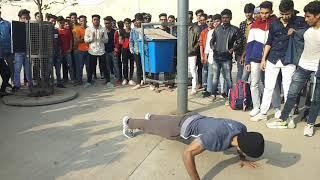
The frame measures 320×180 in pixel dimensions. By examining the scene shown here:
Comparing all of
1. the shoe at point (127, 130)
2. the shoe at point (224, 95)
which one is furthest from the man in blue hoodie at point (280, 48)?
the shoe at point (127, 130)

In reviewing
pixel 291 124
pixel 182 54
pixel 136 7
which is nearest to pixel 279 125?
pixel 291 124

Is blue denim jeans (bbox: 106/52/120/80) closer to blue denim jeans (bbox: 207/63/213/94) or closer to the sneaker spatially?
blue denim jeans (bbox: 207/63/213/94)

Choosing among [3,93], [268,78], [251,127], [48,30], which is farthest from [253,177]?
[3,93]

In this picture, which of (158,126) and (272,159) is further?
(158,126)

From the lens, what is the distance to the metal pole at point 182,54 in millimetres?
6051

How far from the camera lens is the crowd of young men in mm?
5715

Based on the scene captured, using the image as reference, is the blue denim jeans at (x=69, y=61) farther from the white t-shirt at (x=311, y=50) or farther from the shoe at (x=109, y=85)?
the white t-shirt at (x=311, y=50)

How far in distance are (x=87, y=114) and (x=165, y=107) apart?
1.44 m

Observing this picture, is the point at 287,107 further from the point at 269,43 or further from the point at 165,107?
the point at 165,107

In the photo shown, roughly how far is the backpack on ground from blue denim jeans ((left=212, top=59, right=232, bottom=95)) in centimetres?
52

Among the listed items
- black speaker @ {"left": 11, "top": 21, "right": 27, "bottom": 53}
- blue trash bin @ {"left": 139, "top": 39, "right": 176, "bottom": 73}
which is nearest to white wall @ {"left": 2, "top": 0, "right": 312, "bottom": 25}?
blue trash bin @ {"left": 139, "top": 39, "right": 176, "bottom": 73}

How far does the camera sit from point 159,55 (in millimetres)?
8328

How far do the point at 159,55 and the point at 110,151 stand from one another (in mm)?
3633

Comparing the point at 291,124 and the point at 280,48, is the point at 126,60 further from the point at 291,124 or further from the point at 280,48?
the point at 291,124
